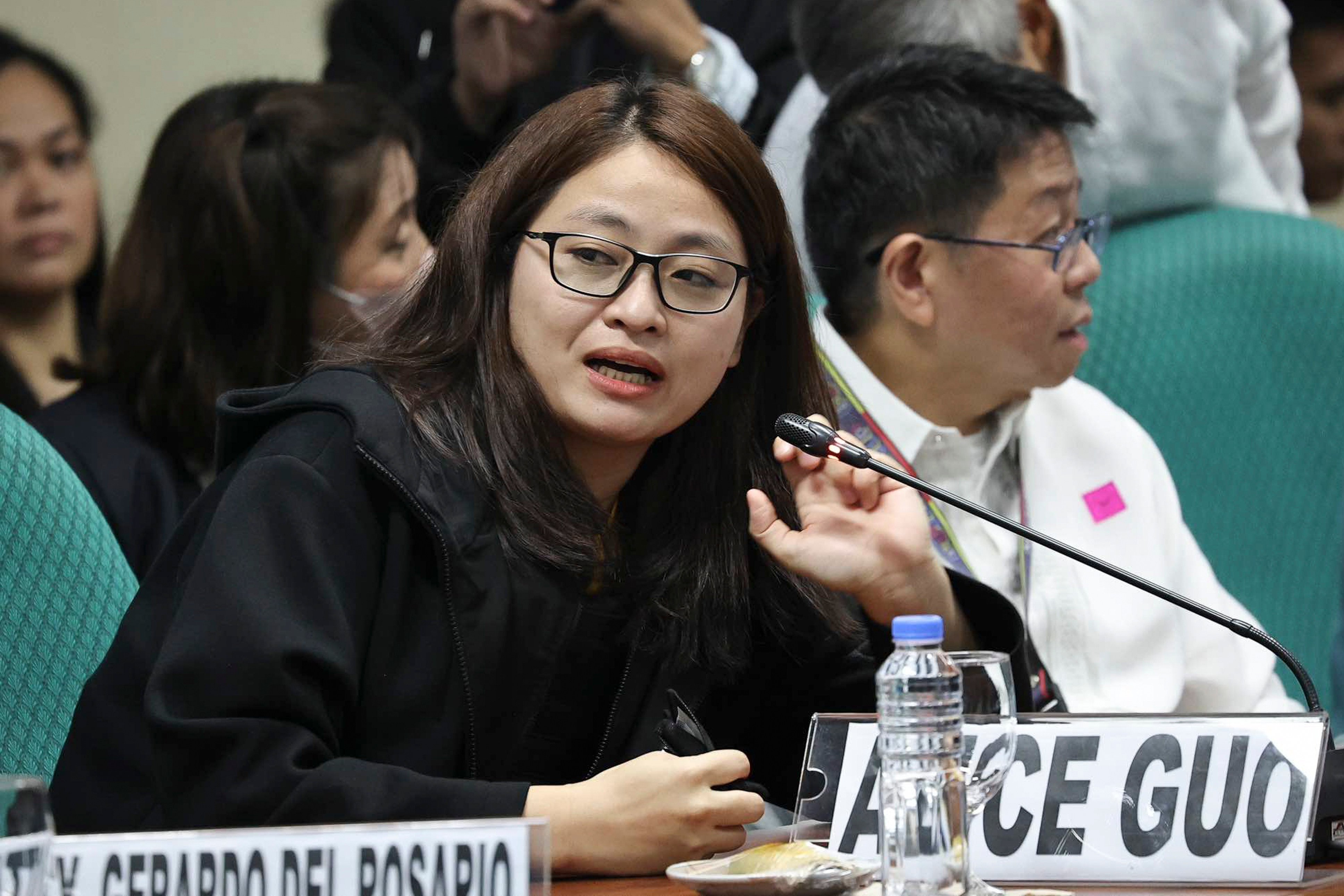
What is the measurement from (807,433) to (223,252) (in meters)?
1.36

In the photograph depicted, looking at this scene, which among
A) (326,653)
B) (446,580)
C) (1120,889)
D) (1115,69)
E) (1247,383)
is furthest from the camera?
(1115,69)

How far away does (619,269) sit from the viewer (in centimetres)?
158

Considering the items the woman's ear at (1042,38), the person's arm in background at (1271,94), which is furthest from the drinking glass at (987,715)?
the person's arm in background at (1271,94)

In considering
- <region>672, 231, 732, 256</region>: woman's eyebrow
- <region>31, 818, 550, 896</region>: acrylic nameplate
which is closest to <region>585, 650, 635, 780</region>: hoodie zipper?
<region>672, 231, 732, 256</region>: woman's eyebrow

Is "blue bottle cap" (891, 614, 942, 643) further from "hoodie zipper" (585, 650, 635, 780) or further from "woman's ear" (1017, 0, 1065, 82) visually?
"woman's ear" (1017, 0, 1065, 82)

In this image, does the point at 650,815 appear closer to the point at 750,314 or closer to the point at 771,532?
the point at 771,532

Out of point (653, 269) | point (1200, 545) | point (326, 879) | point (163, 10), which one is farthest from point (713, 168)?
point (1200, 545)

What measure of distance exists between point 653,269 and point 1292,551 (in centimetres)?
173

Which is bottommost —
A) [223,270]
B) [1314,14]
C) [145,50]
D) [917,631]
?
[917,631]

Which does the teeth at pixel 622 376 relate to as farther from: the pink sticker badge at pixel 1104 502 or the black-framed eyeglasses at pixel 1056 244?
the pink sticker badge at pixel 1104 502

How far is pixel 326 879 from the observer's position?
0.93 m

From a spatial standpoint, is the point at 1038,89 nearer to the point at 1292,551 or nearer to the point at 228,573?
the point at 1292,551

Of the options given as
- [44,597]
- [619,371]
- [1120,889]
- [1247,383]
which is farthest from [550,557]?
[1247,383]

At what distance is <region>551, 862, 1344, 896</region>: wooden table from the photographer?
1.15 m
